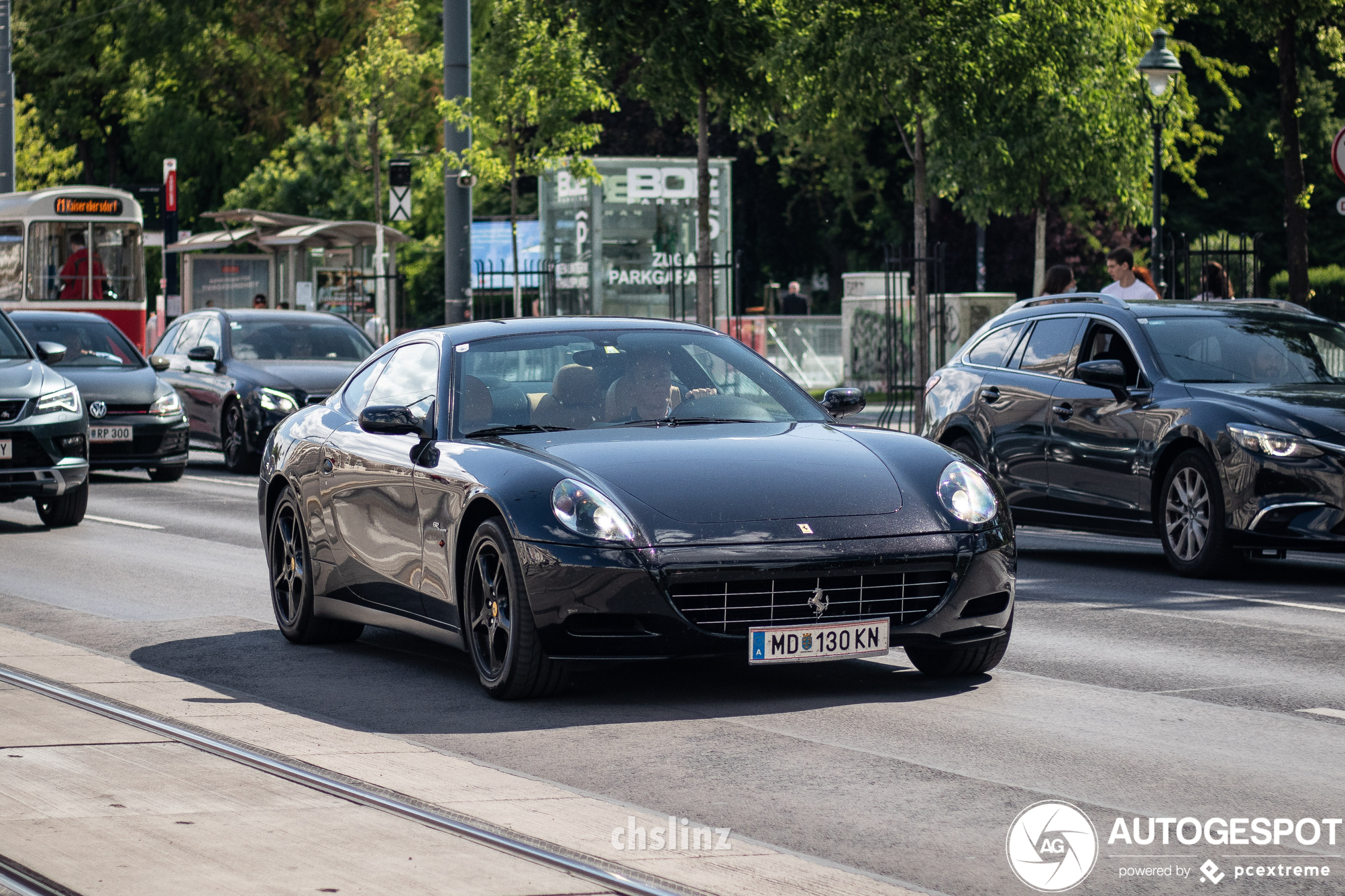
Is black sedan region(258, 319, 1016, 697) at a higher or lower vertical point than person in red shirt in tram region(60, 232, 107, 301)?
lower

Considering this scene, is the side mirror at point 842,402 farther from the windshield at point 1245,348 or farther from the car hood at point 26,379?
the car hood at point 26,379

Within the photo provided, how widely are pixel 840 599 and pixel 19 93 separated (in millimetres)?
70618

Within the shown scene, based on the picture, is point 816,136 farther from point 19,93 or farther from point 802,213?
point 19,93

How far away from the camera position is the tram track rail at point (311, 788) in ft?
16.3

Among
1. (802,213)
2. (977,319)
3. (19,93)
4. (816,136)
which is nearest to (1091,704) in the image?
(977,319)

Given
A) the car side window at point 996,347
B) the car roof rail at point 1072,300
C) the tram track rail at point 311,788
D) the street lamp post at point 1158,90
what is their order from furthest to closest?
the street lamp post at point 1158,90 < the car side window at point 996,347 < the car roof rail at point 1072,300 < the tram track rail at point 311,788

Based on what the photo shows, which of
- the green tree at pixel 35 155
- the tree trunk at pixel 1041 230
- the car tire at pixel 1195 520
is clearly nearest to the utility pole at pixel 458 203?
the car tire at pixel 1195 520

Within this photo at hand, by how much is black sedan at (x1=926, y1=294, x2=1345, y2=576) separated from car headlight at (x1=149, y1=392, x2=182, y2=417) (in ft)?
29.1

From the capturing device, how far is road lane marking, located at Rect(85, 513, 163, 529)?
52.9 feet

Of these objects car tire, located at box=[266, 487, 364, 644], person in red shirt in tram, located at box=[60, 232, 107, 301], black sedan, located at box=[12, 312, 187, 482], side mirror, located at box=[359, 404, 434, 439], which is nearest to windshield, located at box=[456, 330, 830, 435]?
side mirror, located at box=[359, 404, 434, 439]

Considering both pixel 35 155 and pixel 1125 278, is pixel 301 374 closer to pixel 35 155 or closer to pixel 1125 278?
pixel 1125 278

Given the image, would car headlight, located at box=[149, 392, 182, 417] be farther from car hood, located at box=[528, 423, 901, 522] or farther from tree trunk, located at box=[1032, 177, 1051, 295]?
tree trunk, located at box=[1032, 177, 1051, 295]

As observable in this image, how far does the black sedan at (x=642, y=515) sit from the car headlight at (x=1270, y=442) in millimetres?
3485

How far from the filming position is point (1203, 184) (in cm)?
5531
